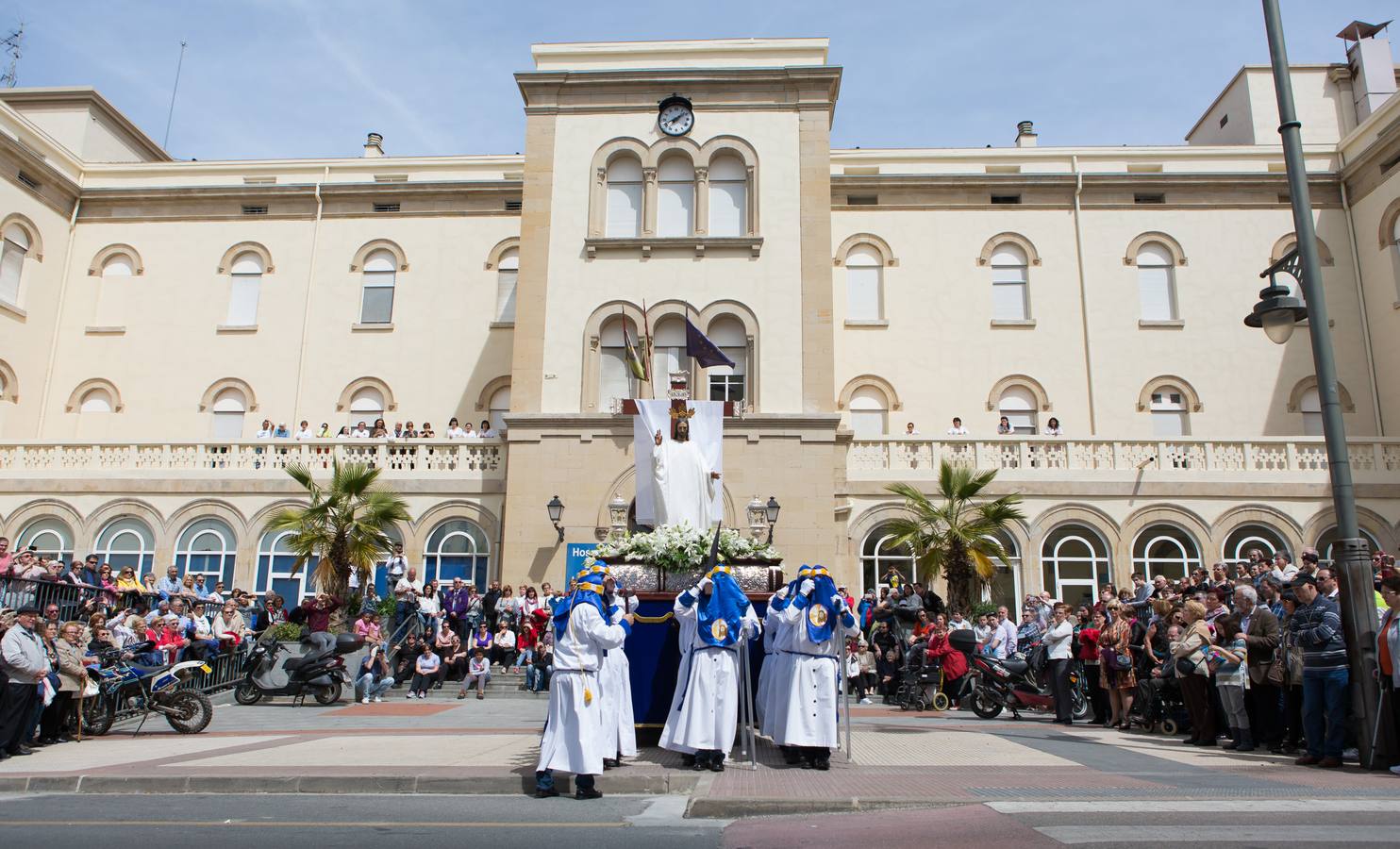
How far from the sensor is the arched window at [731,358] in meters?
25.5

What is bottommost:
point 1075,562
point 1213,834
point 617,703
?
point 1213,834

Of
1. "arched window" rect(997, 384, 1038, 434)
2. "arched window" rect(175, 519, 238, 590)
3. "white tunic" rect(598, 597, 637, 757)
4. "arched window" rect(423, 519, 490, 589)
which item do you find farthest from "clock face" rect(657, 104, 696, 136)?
"white tunic" rect(598, 597, 637, 757)

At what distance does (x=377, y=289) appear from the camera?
3197 cm

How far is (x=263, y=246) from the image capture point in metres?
32.3

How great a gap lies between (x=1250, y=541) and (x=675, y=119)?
1715 cm

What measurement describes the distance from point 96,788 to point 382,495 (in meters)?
13.7

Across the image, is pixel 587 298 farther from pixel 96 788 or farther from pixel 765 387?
pixel 96 788

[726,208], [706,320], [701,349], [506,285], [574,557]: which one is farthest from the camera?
[506,285]

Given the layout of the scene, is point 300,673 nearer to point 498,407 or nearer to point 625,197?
point 498,407

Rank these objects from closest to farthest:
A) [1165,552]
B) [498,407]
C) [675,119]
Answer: [1165,552], [675,119], [498,407]

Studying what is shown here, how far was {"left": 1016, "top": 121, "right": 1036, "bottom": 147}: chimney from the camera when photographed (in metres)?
35.4

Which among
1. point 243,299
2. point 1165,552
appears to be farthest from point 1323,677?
point 243,299

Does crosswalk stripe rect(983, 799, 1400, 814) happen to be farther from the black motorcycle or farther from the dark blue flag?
the black motorcycle

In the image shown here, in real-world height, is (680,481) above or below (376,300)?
below
